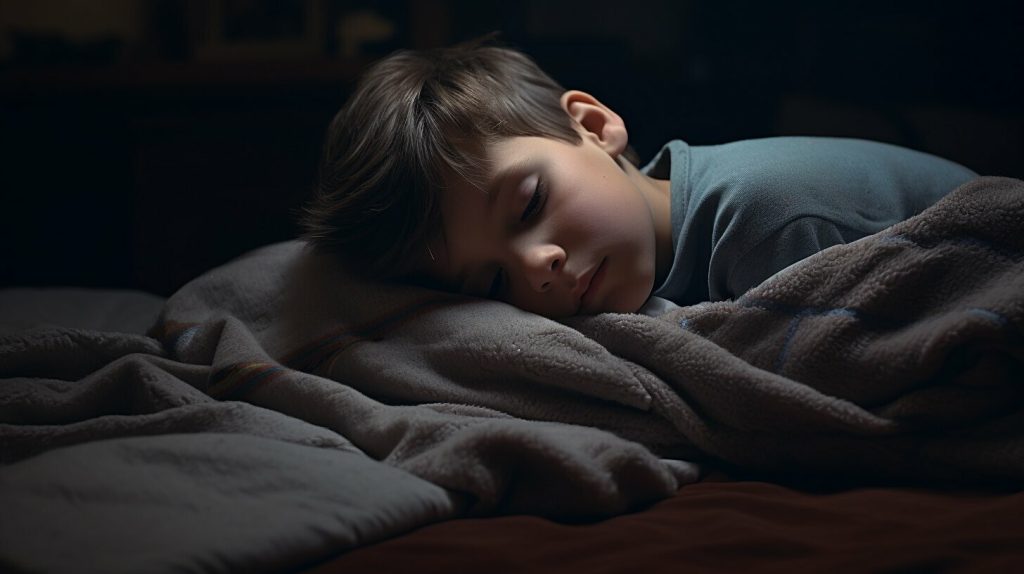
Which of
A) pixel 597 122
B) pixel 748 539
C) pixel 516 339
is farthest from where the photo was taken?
pixel 597 122

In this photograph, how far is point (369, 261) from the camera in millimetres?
1073

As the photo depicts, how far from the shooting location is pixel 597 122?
117 centimetres

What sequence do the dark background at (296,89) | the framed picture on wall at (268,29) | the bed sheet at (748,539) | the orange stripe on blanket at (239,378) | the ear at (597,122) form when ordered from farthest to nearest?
the framed picture on wall at (268,29), the dark background at (296,89), the ear at (597,122), the orange stripe on blanket at (239,378), the bed sheet at (748,539)

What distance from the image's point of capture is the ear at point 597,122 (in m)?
1.15

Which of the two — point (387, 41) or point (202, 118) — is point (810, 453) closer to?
point (202, 118)

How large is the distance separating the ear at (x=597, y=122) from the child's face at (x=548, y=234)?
99mm

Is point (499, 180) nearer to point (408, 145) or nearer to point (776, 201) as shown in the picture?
point (408, 145)

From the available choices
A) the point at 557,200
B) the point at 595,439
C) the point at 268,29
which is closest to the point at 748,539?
the point at 595,439

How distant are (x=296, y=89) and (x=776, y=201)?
103 centimetres

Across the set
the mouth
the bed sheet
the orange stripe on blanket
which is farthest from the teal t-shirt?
the orange stripe on blanket

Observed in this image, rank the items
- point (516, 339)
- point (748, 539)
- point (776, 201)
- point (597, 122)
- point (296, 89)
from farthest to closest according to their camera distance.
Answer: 1. point (296, 89)
2. point (597, 122)
3. point (776, 201)
4. point (516, 339)
5. point (748, 539)

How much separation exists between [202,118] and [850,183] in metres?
1.00

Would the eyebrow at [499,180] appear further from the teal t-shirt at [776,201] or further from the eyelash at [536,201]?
the teal t-shirt at [776,201]

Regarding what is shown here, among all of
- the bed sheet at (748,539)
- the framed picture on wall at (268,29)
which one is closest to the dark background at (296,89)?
the framed picture on wall at (268,29)
